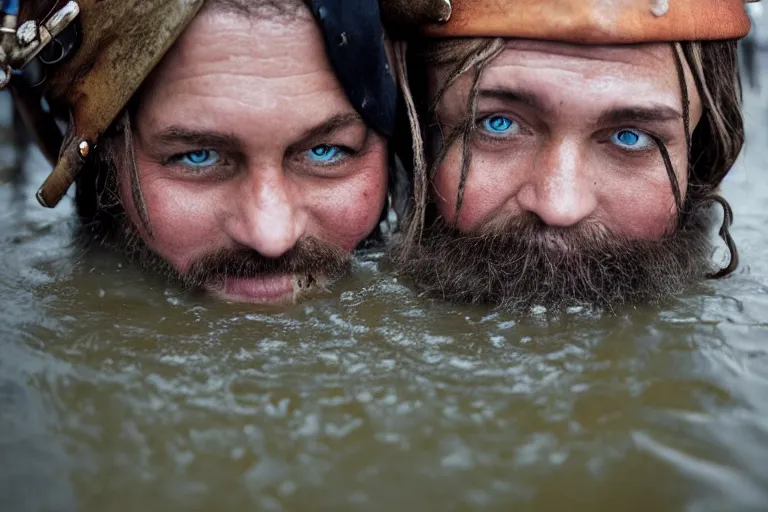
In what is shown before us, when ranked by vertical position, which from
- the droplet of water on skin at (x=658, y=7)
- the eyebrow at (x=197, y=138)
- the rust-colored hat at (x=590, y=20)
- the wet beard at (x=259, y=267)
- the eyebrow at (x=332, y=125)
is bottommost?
the wet beard at (x=259, y=267)

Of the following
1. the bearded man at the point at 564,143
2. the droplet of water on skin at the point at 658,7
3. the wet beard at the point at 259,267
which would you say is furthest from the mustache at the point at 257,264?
the droplet of water on skin at the point at 658,7

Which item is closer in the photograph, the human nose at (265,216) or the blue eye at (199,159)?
the human nose at (265,216)

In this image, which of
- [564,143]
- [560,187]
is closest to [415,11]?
[564,143]

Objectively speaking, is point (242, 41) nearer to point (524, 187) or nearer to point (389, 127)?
point (389, 127)

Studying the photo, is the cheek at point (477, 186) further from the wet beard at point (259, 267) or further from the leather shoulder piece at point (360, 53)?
the wet beard at point (259, 267)

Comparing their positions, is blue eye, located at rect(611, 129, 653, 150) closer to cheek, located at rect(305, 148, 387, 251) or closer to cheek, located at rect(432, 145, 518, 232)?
cheek, located at rect(432, 145, 518, 232)
